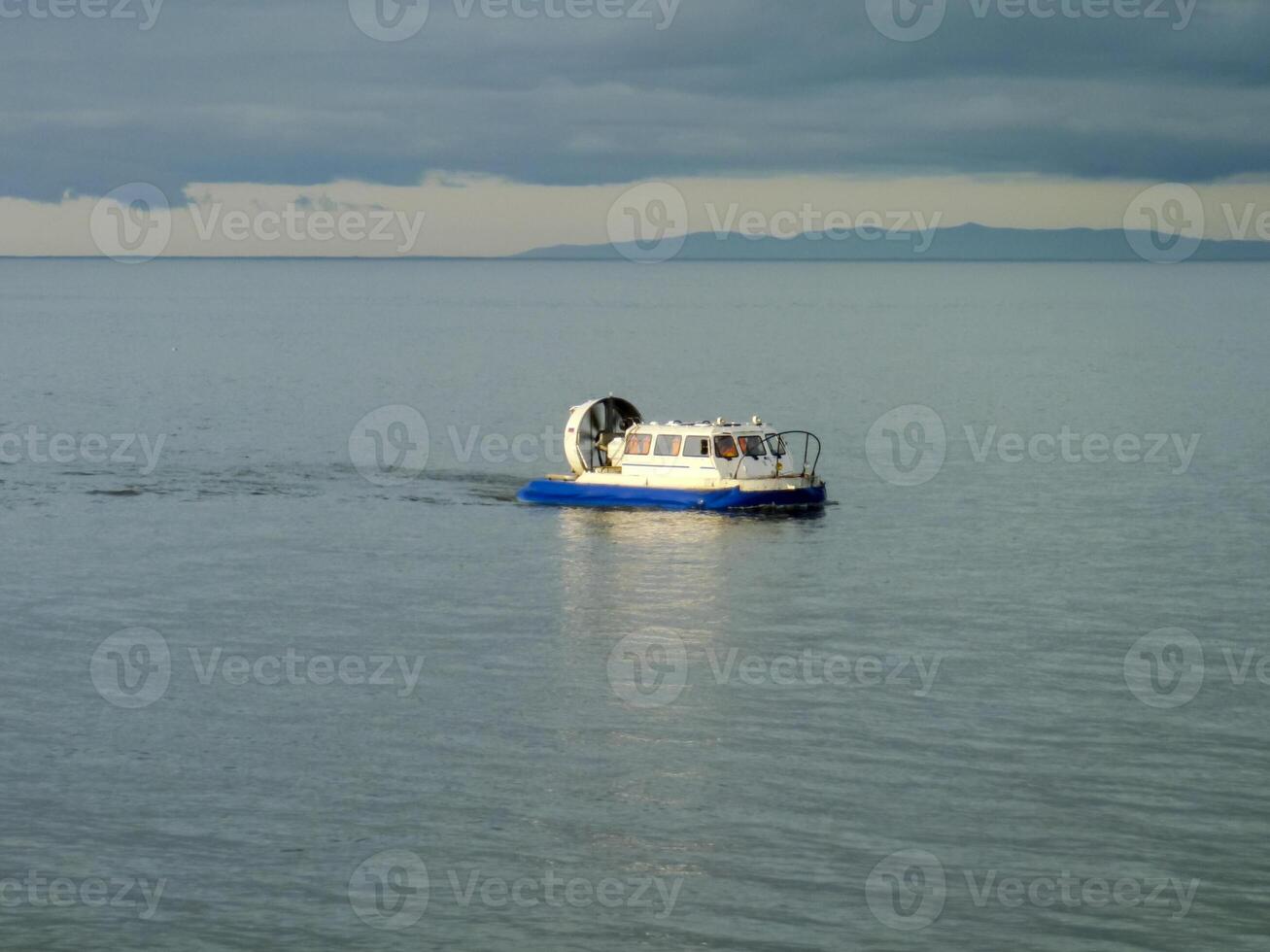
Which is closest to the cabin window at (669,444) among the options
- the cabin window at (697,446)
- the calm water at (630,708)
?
the cabin window at (697,446)

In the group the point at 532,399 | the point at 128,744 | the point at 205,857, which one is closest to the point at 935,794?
the point at 205,857

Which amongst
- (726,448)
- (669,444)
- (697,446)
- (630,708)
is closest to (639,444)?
(669,444)

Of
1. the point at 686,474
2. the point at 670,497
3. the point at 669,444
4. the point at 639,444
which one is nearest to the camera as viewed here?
the point at 670,497

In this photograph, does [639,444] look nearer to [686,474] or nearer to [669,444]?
[669,444]

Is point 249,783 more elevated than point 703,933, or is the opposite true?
point 249,783

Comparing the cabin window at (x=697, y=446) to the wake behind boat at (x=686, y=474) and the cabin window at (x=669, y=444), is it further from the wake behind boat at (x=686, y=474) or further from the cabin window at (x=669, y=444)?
the cabin window at (x=669, y=444)

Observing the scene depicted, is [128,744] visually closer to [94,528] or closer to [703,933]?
[703,933]

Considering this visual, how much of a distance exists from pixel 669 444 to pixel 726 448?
74.6 inches

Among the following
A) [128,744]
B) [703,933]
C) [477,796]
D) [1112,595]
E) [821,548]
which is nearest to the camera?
[703,933]

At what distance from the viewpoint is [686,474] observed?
5709 centimetres

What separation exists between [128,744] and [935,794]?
13697 mm

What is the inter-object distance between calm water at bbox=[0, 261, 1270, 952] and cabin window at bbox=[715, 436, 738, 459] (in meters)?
2.62

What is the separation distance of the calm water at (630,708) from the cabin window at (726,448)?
262cm

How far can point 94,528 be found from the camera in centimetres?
5412
